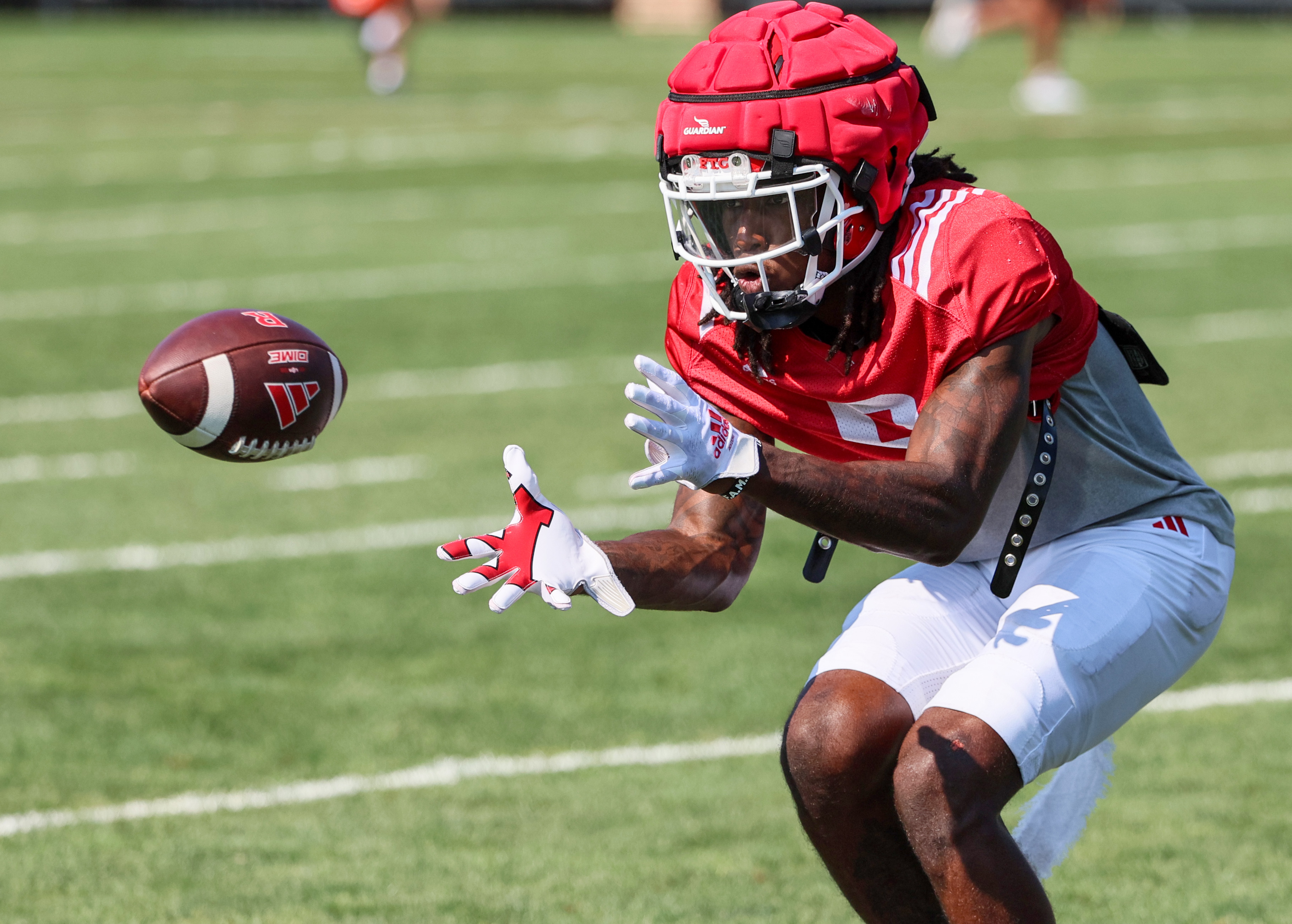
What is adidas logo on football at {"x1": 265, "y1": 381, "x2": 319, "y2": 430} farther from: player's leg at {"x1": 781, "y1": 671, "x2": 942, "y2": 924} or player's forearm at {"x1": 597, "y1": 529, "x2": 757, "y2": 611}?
player's leg at {"x1": 781, "y1": 671, "x2": 942, "y2": 924}

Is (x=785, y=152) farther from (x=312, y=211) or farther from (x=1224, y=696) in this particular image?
(x=312, y=211)

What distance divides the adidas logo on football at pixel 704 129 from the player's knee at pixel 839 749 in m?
1.05

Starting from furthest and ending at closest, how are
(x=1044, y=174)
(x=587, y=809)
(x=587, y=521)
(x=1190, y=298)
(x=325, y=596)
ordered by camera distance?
(x=1044, y=174) < (x=1190, y=298) < (x=587, y=521) < (x=325, y=596) < (x=587, y=809)

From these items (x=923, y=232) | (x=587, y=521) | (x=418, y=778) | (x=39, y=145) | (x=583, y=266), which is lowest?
(x=39, y=145)

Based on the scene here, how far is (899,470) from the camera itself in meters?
3.05

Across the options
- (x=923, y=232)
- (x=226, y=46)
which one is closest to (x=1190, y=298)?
(x=923, y=232)

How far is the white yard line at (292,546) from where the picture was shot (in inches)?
272

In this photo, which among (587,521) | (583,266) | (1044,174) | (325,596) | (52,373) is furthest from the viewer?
(1044,174)

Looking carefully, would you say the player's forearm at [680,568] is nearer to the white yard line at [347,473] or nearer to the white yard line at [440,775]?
the white yard line at [440,775]

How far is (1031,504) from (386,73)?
20423 mm

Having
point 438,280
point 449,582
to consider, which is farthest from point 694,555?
point 438,280

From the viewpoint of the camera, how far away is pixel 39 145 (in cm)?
1841

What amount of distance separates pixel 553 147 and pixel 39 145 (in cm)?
518

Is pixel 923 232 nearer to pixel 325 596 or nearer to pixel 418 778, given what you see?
pixel 418 778
